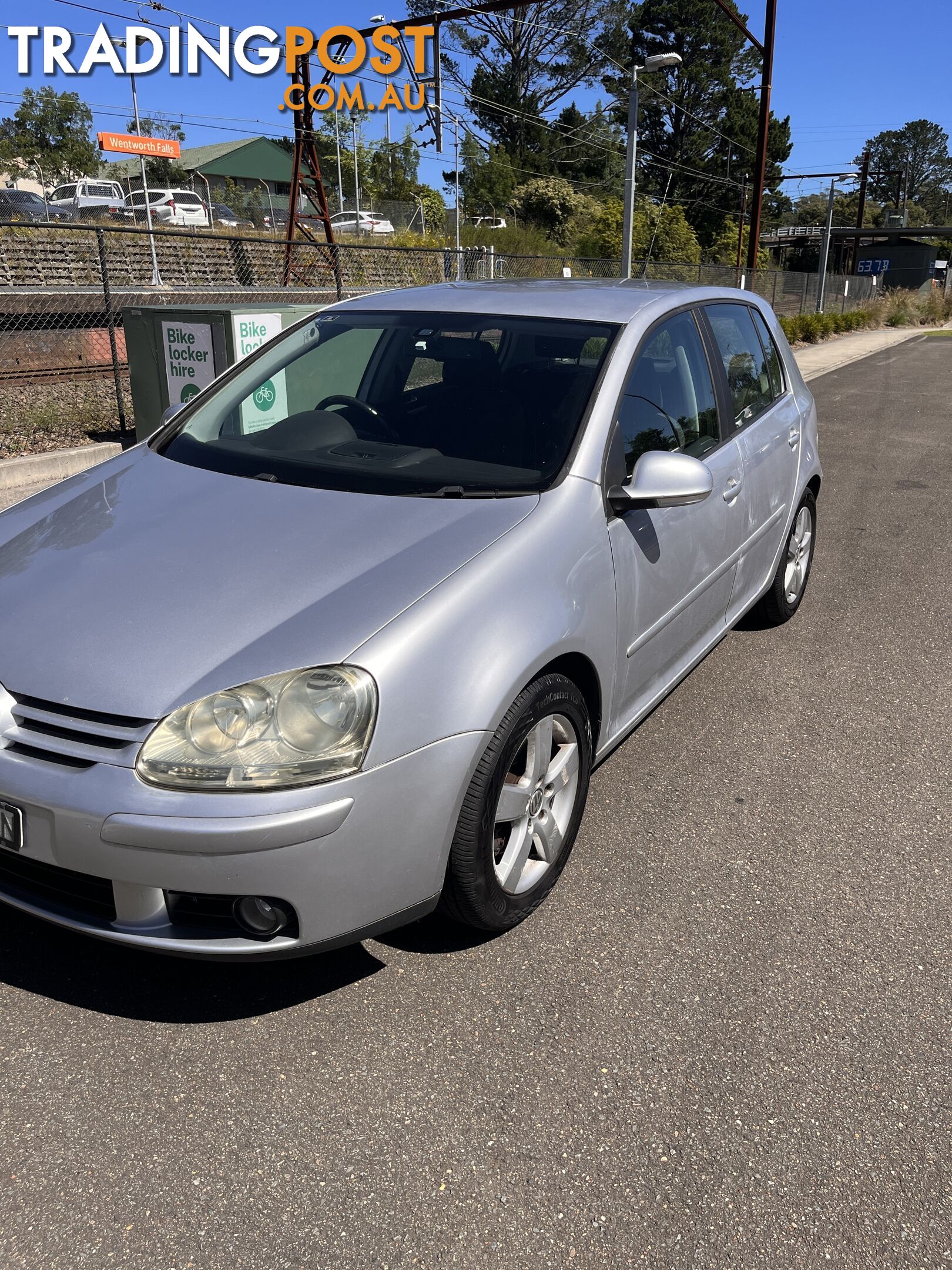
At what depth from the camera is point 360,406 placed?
3.62m

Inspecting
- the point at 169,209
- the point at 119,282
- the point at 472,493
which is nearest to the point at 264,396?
the point at 472,493

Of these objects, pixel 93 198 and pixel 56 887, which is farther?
pixel 93 198

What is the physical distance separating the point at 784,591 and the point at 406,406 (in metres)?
2.48

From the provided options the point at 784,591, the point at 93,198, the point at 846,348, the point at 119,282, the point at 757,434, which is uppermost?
the point at 93,198

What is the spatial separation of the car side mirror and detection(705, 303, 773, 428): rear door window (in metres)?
1.21

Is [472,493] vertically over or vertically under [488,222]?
under

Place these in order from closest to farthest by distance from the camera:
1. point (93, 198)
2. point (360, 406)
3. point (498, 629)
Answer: point (498, 629)
point (360, 406)
point (93, 198)

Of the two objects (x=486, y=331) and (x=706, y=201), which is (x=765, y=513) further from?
(x=706, y=201)

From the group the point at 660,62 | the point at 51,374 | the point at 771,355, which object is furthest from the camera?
the point at 660,62

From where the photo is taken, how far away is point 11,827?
7.50ft

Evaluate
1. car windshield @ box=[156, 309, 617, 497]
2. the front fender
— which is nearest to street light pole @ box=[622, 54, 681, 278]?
car windshield @ box=[156, 309, 617, 497]

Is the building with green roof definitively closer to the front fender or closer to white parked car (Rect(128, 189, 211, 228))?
white parked car (Rect(128, 189, 211, 228))

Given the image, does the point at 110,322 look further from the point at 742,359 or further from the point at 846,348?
the point at 846,348

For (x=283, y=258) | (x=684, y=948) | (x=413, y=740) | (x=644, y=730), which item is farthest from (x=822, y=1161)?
(x=283, y=258)
